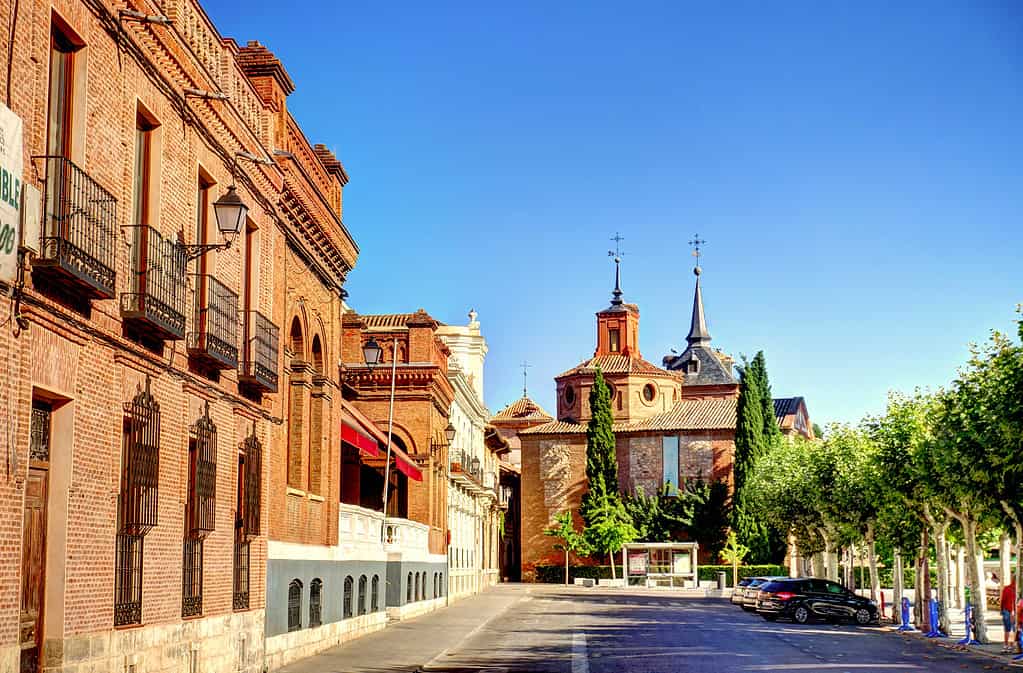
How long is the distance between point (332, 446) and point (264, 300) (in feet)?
19.0

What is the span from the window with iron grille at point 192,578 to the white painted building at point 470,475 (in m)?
32.0

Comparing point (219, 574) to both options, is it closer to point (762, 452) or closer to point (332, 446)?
point (332, 446)

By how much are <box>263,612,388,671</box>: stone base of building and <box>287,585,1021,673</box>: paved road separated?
0.32 m

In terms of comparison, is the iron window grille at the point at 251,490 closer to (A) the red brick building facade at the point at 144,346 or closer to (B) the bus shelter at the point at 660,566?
(A) the red brick building facade at the point at 144,346

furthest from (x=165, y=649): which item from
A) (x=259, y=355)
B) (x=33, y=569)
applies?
(x=259, y=355)

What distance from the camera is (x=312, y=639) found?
2312 cm

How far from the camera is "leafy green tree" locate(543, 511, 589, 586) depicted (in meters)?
81.0

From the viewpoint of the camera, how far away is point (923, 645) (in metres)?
29.6

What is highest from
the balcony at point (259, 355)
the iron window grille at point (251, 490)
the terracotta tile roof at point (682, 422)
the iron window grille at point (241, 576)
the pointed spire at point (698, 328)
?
the pointed spire at point (698, 328)

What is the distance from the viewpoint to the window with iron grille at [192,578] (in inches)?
627

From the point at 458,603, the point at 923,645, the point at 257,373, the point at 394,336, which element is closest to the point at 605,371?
the point at 458,603

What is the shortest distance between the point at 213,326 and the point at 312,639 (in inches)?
347

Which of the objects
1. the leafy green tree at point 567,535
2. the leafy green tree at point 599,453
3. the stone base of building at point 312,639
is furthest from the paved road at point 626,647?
the leafy green tree at point 599,453

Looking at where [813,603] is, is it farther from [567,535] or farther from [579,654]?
[567,535]
